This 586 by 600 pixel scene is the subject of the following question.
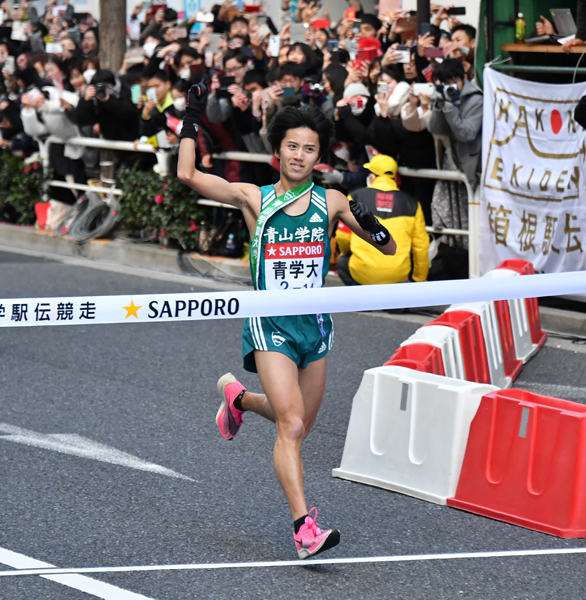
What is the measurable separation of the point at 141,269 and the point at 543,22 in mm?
5244

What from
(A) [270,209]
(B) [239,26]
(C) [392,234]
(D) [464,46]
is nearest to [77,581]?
(A) [270,209]

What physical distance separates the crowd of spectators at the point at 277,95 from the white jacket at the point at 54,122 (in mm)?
19

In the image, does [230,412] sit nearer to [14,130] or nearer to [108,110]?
[108,110]

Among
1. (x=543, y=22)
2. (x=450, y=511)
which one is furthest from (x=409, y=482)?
(x=543, y=22)

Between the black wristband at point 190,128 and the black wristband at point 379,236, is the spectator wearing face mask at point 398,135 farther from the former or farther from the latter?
the black wristband at point 190,128

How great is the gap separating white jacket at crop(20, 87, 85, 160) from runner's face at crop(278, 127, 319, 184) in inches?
382

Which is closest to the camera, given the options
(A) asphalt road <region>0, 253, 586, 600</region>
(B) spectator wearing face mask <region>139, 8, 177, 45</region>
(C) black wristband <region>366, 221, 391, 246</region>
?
(A) asphalt road <region>0, 253, 586, 600</region>

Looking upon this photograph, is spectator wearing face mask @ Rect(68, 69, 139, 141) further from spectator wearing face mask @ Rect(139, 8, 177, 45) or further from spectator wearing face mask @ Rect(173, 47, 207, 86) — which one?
spectator wearing face mask @ Rect(139, 8, 177, 45)

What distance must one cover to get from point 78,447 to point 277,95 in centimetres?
564

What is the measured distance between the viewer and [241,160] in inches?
464

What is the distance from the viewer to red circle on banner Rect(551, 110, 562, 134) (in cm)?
921

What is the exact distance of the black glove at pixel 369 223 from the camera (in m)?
4.57

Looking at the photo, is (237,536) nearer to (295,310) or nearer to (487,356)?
Result: (295,310)

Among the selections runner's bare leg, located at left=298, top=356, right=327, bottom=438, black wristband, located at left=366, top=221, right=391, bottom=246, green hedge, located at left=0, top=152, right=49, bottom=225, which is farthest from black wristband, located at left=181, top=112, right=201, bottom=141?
green hedge, located at left=0, top=152, right=49, bottom=225
